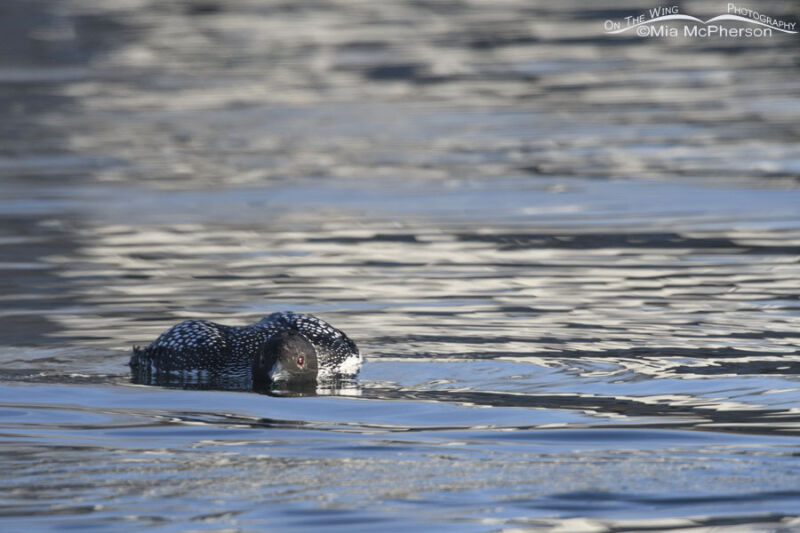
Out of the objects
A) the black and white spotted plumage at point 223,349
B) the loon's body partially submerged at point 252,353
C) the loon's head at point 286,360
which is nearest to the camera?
the loon's head at point 286,360

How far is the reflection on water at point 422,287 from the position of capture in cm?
771

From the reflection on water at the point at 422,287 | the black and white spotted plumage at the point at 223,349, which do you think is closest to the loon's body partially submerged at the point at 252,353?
the black and white spotted plumage at the point at 223,349

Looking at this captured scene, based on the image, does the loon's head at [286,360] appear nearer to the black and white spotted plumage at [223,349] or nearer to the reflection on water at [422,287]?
the black and white spotted plumage at [223,349]

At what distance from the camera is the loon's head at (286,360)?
10086mm

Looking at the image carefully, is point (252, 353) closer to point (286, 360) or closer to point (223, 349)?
point (223, 349)

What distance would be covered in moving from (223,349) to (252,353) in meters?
0.18

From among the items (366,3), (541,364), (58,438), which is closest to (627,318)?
(541,364)

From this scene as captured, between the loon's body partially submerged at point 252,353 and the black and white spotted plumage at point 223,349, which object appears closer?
the loon's body partially submerged at point 252,353

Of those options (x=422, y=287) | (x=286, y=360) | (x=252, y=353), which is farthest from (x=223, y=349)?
(x=422, y=287)

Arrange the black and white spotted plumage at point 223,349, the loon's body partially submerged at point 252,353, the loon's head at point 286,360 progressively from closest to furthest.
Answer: the loon's head at point 286,360 → the loon's body partially submerged at point 252,353 → the black and white spotted plumage at point 223,349

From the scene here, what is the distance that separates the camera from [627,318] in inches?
452

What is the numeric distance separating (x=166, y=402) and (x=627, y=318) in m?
3.33

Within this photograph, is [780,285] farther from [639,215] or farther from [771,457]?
[771,457]

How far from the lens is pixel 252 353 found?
34.3 ft
